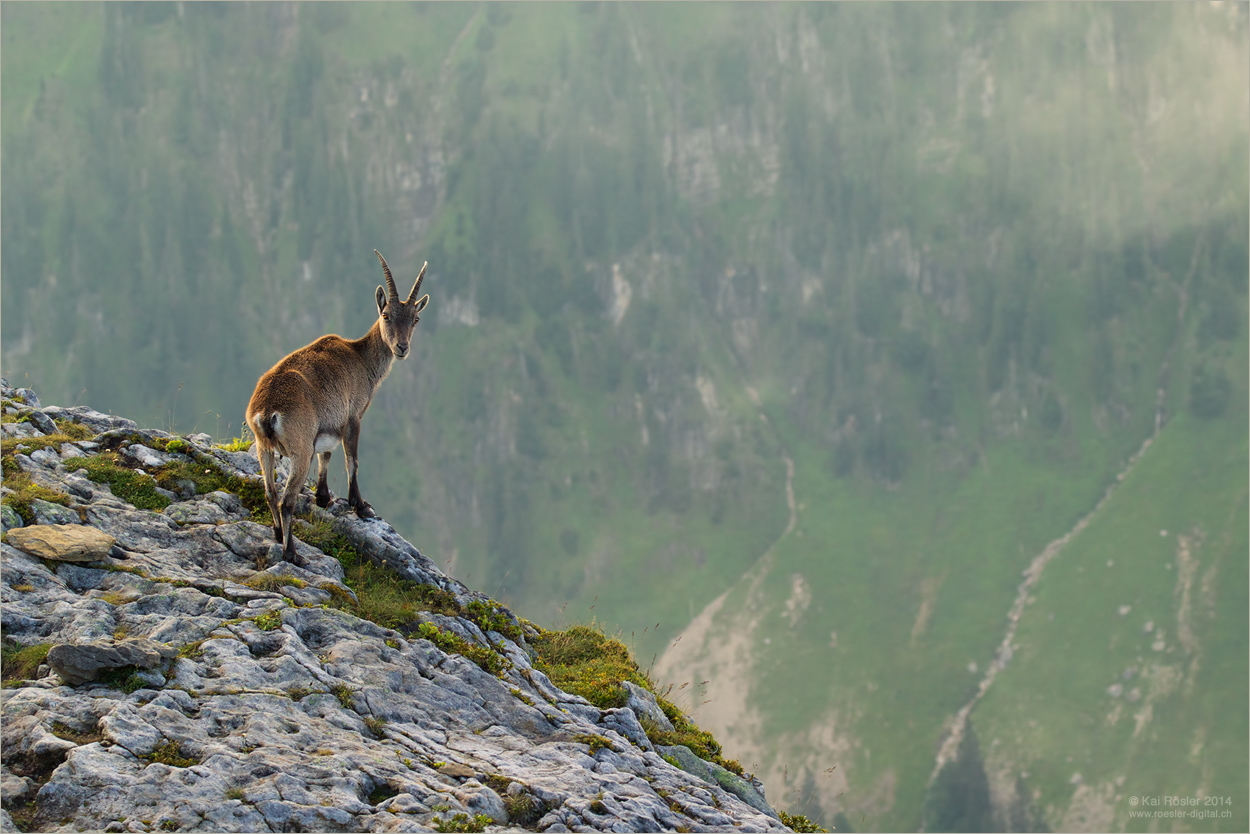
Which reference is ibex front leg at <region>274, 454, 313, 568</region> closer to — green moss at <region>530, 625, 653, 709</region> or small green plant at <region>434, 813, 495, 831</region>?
green moss at <region>530, 625, 653, 709</region>

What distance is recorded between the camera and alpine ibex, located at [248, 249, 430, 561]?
16.9 m

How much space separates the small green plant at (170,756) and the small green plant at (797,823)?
9568mm

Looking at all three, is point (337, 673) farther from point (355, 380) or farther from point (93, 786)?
point (355, 380)

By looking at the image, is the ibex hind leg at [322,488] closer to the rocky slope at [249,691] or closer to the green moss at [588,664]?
the rocky slope at [249,691]

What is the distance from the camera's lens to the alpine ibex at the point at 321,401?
16891mm

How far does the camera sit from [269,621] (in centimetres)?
1512

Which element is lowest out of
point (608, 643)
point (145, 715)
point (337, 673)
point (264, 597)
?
point (145, 715)

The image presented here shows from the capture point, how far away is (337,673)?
1480cm

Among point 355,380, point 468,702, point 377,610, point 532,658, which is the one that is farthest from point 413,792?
point 355,380

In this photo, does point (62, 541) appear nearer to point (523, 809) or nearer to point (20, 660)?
point (20, 660)

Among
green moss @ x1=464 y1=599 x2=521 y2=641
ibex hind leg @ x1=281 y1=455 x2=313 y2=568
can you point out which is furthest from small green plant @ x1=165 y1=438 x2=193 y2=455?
green moss @ x1=464 y1=599 x2=521 y2=641

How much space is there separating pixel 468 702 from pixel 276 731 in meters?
3.28

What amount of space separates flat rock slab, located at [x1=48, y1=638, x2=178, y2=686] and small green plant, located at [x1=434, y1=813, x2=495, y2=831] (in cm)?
452

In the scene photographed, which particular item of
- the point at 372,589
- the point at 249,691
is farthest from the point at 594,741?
the point at 249,691
